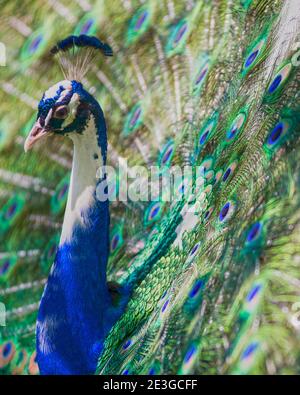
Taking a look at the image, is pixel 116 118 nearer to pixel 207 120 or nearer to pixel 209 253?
pixel 207 120

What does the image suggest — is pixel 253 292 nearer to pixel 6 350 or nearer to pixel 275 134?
pixel 275 134

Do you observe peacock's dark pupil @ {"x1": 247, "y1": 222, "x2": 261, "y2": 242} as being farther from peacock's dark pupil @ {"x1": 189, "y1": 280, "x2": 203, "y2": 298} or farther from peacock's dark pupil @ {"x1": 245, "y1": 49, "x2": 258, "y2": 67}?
peacock's dark pupil @ {"x1": 245, "y1": 49, "x2": 258, "y2": 67}

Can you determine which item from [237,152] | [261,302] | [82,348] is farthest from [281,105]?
[82,348]

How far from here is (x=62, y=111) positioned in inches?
89.7

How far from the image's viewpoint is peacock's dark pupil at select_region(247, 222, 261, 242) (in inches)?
65.6

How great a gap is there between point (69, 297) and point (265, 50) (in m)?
0.94

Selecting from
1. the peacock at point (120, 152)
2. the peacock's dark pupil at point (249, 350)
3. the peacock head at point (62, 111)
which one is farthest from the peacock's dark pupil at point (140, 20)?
the peacock's dark pupil at point (249, 350)

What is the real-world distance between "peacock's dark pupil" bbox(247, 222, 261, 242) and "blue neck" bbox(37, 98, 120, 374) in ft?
2.39

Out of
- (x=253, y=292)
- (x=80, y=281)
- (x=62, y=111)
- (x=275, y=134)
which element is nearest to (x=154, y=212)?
(x=80, y=281)

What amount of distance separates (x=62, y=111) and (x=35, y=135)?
110 millimetres

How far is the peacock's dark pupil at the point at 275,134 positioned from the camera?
1.90 meters

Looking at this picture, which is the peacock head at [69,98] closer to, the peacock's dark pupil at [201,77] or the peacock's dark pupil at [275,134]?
the peacock's dark pupil at [201,77]

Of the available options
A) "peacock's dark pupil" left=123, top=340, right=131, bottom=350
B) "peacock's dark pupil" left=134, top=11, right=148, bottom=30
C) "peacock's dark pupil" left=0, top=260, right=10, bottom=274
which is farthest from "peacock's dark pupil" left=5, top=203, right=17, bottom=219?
"peacock's dark pupil" left=134, top=11, right=148, bottom=30
